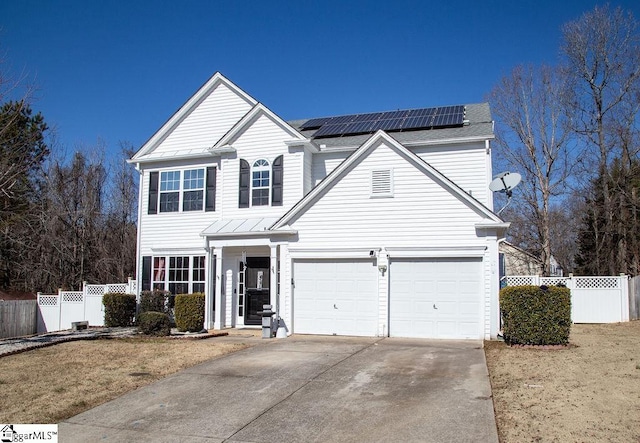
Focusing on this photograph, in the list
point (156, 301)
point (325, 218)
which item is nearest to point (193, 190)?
point (156, 301)

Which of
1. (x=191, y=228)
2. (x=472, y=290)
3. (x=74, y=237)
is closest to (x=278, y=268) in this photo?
(x=191, y=228)

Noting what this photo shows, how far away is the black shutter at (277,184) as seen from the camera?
18.5 m

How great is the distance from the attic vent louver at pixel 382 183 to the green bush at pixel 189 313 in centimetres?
680

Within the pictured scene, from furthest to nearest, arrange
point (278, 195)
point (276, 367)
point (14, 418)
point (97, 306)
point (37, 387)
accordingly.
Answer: point (97, 306), point (278, 195), point (276, 367), point (37, 387), point (14, 418)

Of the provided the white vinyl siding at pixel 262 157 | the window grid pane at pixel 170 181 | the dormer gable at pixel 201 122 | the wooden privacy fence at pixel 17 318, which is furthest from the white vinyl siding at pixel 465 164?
the wooden privacy fence at pixel 17 318

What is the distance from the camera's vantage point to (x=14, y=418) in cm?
802

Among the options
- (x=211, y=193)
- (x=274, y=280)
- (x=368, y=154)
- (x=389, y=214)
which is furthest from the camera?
(x=211, y=193)

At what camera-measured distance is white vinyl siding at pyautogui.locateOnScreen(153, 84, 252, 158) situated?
20.3m

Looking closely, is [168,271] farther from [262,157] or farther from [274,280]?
[262,157]

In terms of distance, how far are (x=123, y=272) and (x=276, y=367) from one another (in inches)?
1060

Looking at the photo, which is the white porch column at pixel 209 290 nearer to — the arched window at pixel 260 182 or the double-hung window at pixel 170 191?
the arched window at pixel 260 182

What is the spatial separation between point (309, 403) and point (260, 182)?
1137 centimetres

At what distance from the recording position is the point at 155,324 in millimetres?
16344

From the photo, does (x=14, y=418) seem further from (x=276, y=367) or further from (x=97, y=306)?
(x=97, y=306)
